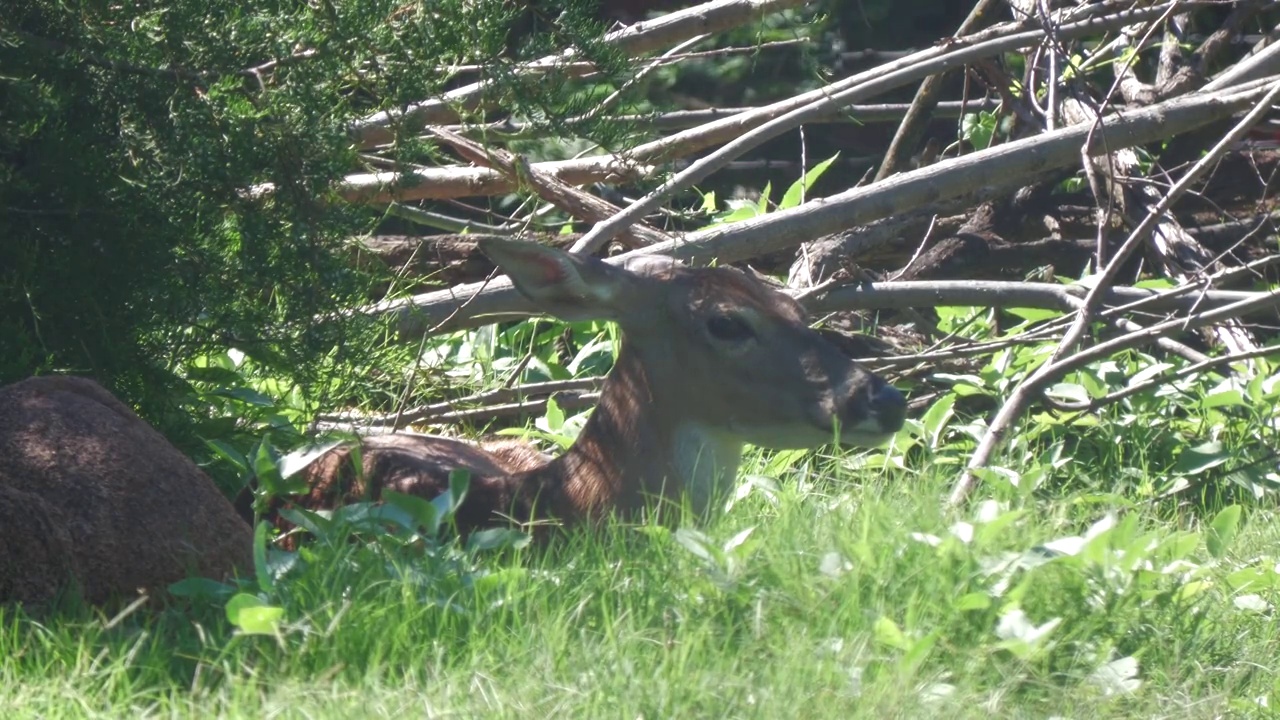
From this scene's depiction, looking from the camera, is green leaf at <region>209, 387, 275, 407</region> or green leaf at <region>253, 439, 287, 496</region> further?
green leaf at <region>209, 387, 275, 407</region>

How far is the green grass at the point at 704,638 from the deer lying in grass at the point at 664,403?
3.35ft

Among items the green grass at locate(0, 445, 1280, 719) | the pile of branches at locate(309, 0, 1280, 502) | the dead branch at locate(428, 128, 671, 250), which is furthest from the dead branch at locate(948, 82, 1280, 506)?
the dead branch at locate(428, 128, 671, 250)

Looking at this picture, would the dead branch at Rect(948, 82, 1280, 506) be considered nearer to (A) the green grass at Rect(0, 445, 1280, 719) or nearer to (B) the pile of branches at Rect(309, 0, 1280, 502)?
(B) the pile of branches at Rect(309, 0, 1280, 502)

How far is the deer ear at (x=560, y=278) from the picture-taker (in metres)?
4.98

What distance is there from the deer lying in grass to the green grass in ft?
3.35

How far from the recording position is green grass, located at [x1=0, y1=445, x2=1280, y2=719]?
3.05 metres

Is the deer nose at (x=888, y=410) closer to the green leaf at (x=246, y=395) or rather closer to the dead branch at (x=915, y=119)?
the green leaf at (x=246, y=395)

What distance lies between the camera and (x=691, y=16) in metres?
6.50

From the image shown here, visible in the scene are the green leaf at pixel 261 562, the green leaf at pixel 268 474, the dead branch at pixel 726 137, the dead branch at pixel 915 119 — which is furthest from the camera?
the dead branch at pixel 915 119

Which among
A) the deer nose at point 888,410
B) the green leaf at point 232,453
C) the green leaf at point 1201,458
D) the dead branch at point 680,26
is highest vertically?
the dead branch at point 680,26

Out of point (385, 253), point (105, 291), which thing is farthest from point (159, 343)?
point (385, 253)

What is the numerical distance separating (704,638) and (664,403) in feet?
6.15

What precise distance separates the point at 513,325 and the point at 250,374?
187cm

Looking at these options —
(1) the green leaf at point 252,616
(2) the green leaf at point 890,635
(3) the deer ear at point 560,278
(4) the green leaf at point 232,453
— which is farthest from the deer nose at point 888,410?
(1) the green leaf at point 252,616
